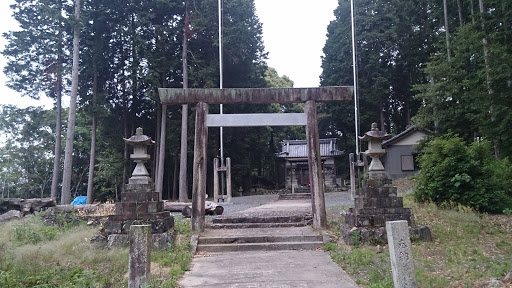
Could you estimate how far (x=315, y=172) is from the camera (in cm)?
886

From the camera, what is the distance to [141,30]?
24078mm

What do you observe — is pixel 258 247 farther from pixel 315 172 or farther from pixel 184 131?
pixel 184 131

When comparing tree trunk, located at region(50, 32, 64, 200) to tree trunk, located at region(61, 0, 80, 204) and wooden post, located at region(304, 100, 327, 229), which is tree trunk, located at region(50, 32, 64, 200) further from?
wooden post, located at region(304, 100, 327, 229)

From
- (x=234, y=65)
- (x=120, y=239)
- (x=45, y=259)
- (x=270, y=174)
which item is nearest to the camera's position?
(x=45, y=259)

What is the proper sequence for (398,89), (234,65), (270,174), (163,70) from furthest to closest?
(270,174) → (398,89) → (234,65) → (163,70)

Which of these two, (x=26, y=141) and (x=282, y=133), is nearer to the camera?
(x=26, y=141)

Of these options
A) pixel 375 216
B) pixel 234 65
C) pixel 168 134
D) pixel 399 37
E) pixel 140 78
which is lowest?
pixel 375 216

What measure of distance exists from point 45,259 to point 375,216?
6176 millimetres

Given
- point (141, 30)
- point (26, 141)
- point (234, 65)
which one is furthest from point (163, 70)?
point (26, 141)

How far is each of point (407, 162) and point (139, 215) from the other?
2284 cm

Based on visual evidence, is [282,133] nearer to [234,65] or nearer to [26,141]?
[234,65]

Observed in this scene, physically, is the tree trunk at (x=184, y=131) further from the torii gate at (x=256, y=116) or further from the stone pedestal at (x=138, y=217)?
the stone pedestal at (x=138, y=217)

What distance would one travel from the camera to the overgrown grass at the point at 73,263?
4984 mm

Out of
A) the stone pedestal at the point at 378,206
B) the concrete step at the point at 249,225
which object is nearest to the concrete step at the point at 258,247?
the stone pedestal at the point at 378,206
